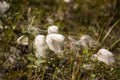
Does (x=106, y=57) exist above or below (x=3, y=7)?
below

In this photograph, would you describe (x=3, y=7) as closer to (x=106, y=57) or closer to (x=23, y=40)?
(x=23, y=40)

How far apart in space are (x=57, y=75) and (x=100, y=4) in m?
1.57

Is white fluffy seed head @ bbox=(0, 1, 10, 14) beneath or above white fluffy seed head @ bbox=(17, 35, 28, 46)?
above

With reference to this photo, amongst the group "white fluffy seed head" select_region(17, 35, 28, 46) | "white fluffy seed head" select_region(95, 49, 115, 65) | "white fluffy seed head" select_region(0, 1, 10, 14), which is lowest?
"white fluffy seed head" select_region(95, 49, 115, 65)

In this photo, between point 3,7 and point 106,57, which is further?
point 3,7

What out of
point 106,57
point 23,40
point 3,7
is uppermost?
point 3,7

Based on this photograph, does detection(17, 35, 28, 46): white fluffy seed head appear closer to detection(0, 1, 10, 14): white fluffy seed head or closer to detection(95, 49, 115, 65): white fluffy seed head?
detection(0, 1, 10, 14): white fluffy seed head

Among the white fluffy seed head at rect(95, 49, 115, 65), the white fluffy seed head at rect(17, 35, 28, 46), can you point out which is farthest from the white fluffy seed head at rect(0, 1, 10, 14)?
the white fluffy seed head at rect(95, 49, 115, 65)

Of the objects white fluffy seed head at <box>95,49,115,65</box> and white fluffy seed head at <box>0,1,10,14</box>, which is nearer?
white fluffy seed head at <box>95,49,115,65</box>

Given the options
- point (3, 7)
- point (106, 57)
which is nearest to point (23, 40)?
point (3, 7)

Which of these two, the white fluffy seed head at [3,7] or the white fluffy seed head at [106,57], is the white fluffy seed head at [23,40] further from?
the white fluffy seed head at [106,57]

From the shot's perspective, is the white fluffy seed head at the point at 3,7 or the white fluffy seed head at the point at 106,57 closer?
the white fluffy seed head at the point at 106,57

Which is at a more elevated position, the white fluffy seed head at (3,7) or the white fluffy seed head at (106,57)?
the white fluffy seed head at (3,7)

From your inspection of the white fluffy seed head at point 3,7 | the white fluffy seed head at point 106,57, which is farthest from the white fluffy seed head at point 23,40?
the white fluffy seed head at point 106,57
